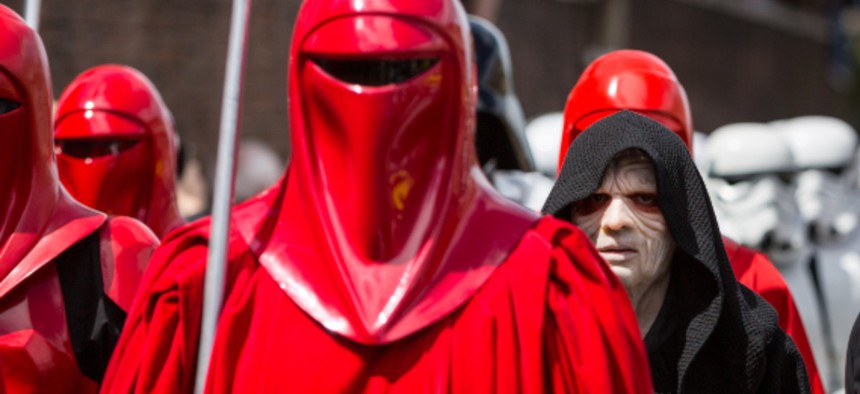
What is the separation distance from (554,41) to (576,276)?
15983mm

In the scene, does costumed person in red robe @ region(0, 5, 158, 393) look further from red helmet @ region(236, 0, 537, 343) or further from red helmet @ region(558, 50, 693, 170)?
red helmet @ region(558, 50, 693, 170)

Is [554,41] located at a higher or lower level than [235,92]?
lower

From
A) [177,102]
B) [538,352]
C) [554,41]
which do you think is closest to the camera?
[538,352]

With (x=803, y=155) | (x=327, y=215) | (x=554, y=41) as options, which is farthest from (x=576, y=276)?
(x=554, y=41)

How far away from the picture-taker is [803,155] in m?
9.62

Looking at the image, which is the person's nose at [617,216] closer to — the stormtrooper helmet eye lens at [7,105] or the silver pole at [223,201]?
the silver pole at [223,201]

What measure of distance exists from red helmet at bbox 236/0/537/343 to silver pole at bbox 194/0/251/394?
111 mm

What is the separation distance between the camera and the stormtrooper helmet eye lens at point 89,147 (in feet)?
18.3

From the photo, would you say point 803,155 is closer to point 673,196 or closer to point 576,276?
point 673,196

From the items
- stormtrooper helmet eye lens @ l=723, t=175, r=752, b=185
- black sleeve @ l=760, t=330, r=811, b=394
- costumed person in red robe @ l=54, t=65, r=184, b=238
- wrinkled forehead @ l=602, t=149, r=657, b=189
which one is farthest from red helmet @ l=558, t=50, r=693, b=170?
stormtrooper helmet eye lens @ l=723, t=175, r=752, b=185

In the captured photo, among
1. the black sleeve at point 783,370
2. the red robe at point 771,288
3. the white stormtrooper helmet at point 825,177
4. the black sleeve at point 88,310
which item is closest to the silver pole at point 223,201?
the black sleeve at point 88,310

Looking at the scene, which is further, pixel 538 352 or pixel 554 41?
pixel 554 41

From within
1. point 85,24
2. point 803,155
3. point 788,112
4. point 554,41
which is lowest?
point 788,112

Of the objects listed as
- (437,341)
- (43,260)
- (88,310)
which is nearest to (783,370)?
(437,341)
